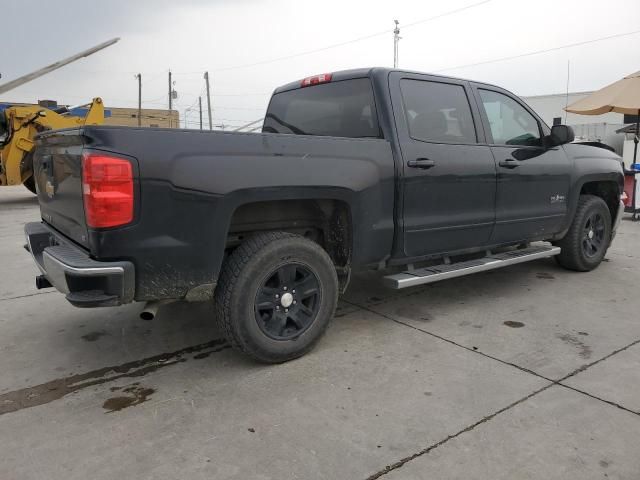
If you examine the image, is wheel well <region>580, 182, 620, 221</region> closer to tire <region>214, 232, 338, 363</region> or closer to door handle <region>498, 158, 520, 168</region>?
door handle <region>498, 158, 520, 168</region>

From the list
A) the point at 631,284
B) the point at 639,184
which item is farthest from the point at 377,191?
the point at 639,184

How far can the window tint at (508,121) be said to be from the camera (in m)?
4.49

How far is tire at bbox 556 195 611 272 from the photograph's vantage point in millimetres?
5426

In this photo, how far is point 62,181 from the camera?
3072mm

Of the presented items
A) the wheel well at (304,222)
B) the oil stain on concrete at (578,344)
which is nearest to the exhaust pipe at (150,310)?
the wheel well at (304,222)

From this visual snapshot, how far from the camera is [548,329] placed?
155 inches

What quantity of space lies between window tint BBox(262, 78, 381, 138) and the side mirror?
6.90 ft

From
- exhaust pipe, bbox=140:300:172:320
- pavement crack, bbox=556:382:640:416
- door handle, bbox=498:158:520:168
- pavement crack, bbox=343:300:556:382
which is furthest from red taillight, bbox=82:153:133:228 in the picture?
door handle, bbox=498:158:520:168

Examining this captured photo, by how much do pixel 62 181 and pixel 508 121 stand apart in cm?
375

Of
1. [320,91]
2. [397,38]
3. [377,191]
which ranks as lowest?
[377,191]

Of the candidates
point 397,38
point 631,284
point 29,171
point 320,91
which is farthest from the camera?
point 397,38

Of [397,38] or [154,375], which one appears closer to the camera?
[154,375]

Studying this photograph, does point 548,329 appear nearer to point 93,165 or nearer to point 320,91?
point 320,91

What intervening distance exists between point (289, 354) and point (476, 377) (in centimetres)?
118
